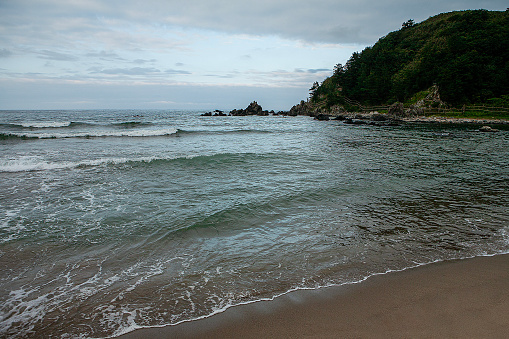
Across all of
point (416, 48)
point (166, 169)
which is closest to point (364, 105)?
point (416, 48)

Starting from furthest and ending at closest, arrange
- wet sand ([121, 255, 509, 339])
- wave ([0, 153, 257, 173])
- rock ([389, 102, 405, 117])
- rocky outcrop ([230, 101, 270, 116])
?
rocky outcrop ([230, 101, 270, 116]) → rock ([389, 102, 405, 117]) → wave ([0, 153, 257, 173]) → wet sand ([121, 255, 509, 339])

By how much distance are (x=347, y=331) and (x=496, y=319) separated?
1883mm

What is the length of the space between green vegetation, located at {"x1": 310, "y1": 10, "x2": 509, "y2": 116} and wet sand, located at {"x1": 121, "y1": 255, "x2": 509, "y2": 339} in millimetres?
56517

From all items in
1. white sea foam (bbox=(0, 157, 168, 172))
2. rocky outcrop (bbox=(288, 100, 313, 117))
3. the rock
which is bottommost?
white sea foam (bbox=(0, 157, 168, 172))

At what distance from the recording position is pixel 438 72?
56094 mm

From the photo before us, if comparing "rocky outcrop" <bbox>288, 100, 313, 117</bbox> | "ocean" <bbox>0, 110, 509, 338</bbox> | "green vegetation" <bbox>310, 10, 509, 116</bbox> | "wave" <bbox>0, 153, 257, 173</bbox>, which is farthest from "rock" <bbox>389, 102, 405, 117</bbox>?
"wave" <bbox>0, 153, 257, 173</bbox>

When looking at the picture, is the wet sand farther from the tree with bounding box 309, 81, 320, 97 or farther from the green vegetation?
the tree with bounding box 309, 81, 320, 97

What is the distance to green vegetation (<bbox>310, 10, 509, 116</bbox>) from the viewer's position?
52.3 metres

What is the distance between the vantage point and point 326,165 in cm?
1395

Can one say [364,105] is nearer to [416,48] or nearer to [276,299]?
[416,48]

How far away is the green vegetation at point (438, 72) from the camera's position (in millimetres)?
52344

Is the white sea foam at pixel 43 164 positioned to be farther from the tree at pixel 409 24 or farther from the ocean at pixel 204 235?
the tree at pixel 409 24

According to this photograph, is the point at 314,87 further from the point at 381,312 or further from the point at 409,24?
the point at 381,312

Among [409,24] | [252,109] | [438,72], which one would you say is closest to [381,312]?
[438,72]
